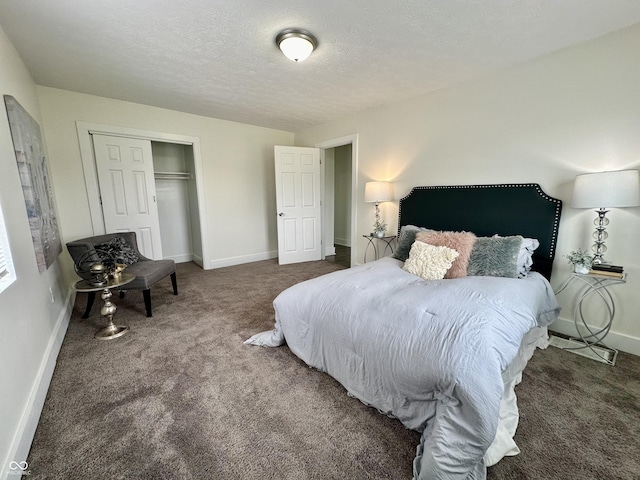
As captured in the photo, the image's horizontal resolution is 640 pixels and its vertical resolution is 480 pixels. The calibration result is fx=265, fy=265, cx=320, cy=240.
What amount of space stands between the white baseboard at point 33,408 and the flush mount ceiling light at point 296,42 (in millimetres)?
2734

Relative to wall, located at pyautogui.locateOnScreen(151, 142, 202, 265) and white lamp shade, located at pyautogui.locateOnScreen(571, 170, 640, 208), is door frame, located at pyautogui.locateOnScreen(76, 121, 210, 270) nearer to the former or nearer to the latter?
wall, located at pyautogui.locateOnScreen(151, 142, 202, 265)

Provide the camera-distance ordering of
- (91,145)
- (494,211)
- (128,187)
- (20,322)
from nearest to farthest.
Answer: (20,322), (494,211), (91,145), (128,187)

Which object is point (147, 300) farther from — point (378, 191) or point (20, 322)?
point (378, 191)

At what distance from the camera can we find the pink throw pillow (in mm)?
2182

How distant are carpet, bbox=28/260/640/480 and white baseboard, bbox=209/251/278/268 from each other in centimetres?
220

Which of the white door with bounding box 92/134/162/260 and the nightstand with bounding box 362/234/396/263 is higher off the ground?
the white door with bounding box 92/134/162/260

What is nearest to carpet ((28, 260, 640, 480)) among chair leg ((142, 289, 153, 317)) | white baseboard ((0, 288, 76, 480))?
white baseboard ((0, 288, 76, 480))

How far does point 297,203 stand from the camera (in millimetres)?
4637

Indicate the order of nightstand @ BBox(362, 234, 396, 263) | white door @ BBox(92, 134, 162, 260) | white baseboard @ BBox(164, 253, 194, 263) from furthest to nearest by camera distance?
white baseboard @ BBox(164, 253, 194, 263)
nightstand @ BBox(362, 234, 396, 263)
white door @ BBox(92, 134, 162, 260)

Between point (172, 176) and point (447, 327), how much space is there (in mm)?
4699

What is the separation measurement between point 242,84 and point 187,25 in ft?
3.30

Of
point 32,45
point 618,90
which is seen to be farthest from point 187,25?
point 618,90

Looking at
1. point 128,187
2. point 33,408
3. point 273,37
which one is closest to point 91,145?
point 128,187

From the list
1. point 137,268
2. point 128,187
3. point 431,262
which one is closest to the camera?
point 431,262
